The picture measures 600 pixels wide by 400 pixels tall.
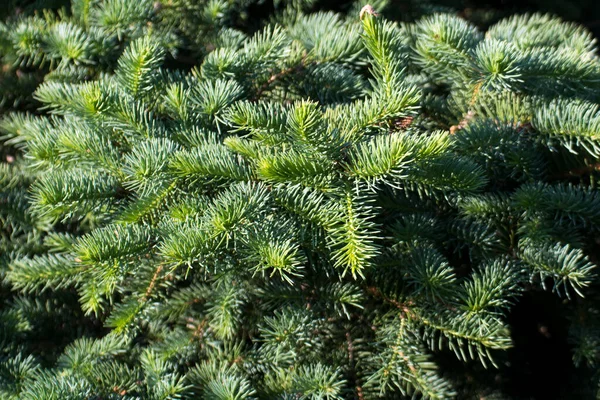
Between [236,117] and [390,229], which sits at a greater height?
[236,117]

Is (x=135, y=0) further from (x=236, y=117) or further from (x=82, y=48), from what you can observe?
(x=236, y=117)

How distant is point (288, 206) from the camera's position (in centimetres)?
78

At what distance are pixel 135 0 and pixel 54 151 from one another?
318mm

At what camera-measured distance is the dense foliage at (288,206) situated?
76cm

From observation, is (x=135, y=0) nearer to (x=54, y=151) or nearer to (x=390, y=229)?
(x=54, y=151)

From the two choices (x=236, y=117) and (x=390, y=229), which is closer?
(x=236, y=117)

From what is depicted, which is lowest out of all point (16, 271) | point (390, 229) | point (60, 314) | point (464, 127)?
point (60, 314)

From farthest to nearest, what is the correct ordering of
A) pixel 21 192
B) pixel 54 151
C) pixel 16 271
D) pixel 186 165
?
pixel 21 192
pixel 16 271
pixel 54 151
pixel 186 165

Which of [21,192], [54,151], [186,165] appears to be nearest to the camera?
[186,165]

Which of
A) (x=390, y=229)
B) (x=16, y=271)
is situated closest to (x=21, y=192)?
(x=16, y=271)

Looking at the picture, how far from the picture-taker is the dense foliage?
76 centimetres

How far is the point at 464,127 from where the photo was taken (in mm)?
926

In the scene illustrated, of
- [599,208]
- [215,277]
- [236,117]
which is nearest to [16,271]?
[215,277]

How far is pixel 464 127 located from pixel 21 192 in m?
0.76
